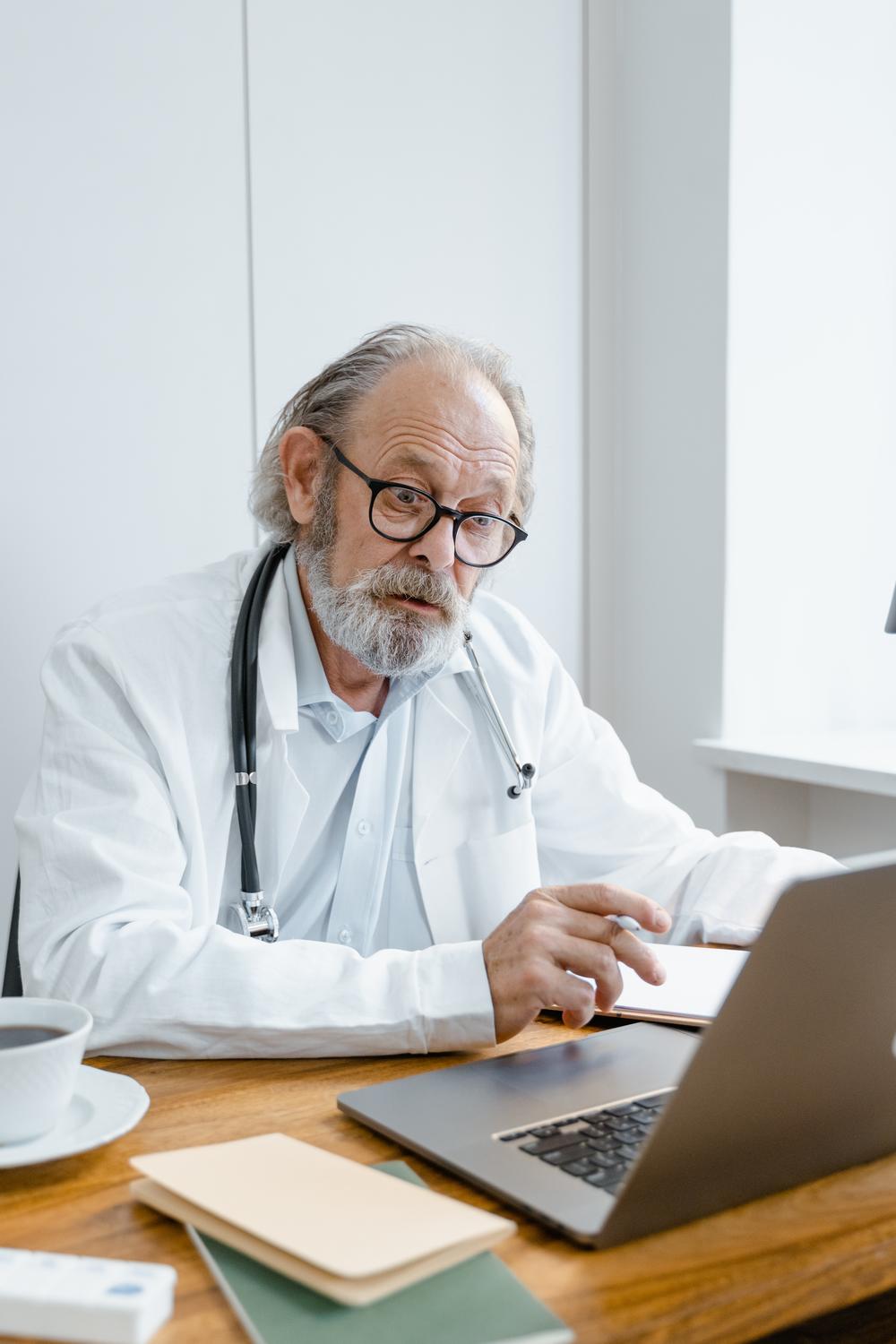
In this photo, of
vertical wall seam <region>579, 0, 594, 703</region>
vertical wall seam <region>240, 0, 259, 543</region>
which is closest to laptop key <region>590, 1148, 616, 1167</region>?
vertical wall seam <region>240, 0, 259, 543</region>

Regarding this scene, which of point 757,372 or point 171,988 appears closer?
point 171,988

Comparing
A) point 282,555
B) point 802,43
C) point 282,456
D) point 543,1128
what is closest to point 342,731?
point 282,555

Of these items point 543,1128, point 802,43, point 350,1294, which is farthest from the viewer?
point 802,43

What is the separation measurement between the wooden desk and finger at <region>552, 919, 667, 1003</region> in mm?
248

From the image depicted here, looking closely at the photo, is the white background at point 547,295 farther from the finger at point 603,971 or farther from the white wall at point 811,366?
the finger at point 603,971

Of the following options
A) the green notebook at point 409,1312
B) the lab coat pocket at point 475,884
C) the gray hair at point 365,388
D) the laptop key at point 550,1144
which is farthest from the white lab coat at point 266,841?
the green notebook at point 409,1312

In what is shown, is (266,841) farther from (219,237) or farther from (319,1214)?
(219,237)

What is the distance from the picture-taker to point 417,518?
4.96 feet

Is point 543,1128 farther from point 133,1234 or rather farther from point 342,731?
point 342,731

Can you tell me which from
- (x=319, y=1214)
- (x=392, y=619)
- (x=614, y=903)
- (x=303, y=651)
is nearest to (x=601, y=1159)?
(x=319, y=1214)

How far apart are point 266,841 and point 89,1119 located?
624 millimetres

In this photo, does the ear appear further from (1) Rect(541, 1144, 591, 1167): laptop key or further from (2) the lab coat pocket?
(1) Rect(541, 1144, 591, 1167): laptop key

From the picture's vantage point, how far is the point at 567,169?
2471 mm

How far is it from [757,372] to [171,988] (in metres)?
1.76
